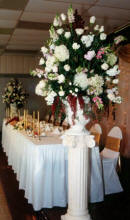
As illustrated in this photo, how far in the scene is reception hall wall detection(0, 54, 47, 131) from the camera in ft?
35.0

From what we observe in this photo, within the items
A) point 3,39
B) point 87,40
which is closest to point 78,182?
point 87,40

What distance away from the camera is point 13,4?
456cm

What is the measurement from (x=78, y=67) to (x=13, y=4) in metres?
2.53

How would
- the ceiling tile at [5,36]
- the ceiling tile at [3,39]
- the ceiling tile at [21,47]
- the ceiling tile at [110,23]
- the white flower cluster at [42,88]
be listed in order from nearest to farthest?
the white flower cluster at [42,88] → the ceiling tile at [110,23] → the ceiling tile at [5,36] → the ceiling tile at [3,39] → the ceiling tile at [21,47]

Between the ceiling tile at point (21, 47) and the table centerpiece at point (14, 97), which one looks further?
the ceiling tile at point (21, 47)

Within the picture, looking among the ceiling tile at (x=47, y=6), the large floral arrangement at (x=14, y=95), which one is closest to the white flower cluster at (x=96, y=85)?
the ceiling tile at (x=47, y=6)

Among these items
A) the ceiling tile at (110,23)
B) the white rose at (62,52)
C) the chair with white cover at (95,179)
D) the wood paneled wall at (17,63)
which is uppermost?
the ceiling tile at (110,23)

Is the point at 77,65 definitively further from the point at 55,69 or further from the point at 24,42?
the point at 24,42

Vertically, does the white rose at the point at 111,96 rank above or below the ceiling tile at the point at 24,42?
below

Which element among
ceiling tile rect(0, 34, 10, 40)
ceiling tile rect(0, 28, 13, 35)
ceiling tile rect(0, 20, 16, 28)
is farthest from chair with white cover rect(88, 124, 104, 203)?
ceiling tile rect(0, 34, 10, 40)

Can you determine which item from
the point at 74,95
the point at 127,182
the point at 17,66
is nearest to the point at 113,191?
the point at 127,182

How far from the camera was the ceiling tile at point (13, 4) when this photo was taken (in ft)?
14.5

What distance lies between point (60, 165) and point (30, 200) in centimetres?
69

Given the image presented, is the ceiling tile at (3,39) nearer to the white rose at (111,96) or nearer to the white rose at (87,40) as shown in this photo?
the white rose at (87,40)
